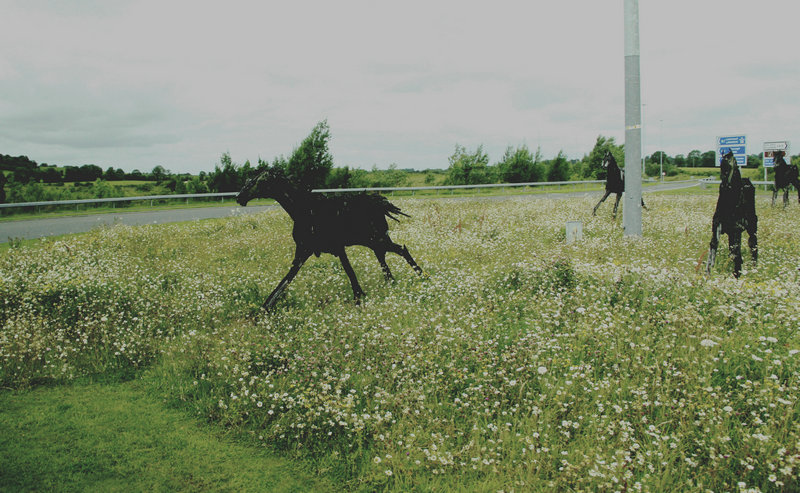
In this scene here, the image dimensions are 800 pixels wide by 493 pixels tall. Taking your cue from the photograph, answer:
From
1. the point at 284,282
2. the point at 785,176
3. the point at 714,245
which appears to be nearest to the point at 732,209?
the point at 714,245

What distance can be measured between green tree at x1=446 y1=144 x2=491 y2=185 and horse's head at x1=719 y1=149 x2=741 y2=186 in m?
41.8

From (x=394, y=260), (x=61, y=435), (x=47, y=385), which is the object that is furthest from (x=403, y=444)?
(x=394, y=260)

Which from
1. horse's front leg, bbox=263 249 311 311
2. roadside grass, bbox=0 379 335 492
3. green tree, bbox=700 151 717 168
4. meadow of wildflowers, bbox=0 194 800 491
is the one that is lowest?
roadside grass, bbox=0 379 335 492

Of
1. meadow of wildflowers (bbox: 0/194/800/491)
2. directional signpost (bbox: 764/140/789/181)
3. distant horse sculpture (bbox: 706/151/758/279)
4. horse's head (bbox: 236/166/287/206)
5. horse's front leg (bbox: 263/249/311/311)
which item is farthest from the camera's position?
directional signpost (bbox: 764/140/789/181)

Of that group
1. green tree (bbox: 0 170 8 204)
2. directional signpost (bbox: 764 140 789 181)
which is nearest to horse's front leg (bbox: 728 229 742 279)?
directional signpost (bbox: 764 140 789 181)

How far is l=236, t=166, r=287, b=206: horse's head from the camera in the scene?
22.9 feet

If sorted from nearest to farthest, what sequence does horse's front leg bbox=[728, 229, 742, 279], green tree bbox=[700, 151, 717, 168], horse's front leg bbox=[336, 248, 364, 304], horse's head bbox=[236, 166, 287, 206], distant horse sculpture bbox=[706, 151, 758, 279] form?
horse's head bbox=[236, 166, 287, 206] < horse's front leg bbox=[336, 248, 364, 304] < horse's front leg bbox=[728, 229, 742, 279] < distant horse sculpture bbox=[706, 151, 758, 279] < green tree bbox=[700, 151, 717, 168]

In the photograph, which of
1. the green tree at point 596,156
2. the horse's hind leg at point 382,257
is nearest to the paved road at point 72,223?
the horse's hind leg at point 382,257

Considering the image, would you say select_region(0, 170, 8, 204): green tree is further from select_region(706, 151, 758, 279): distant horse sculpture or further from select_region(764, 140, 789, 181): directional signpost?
select_region(764, 140, 789, 181): directional signpost

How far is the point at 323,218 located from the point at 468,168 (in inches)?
1762

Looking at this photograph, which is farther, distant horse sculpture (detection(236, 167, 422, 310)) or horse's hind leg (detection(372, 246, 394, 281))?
horse's hind leg (detection(372, 246, 394, 281))

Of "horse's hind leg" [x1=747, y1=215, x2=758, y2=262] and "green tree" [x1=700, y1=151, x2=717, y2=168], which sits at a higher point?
"green tree" [x1=700, y1=151, x2=717, y2=168]

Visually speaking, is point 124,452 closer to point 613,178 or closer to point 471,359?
point 471,359

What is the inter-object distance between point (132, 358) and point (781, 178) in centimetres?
2446
